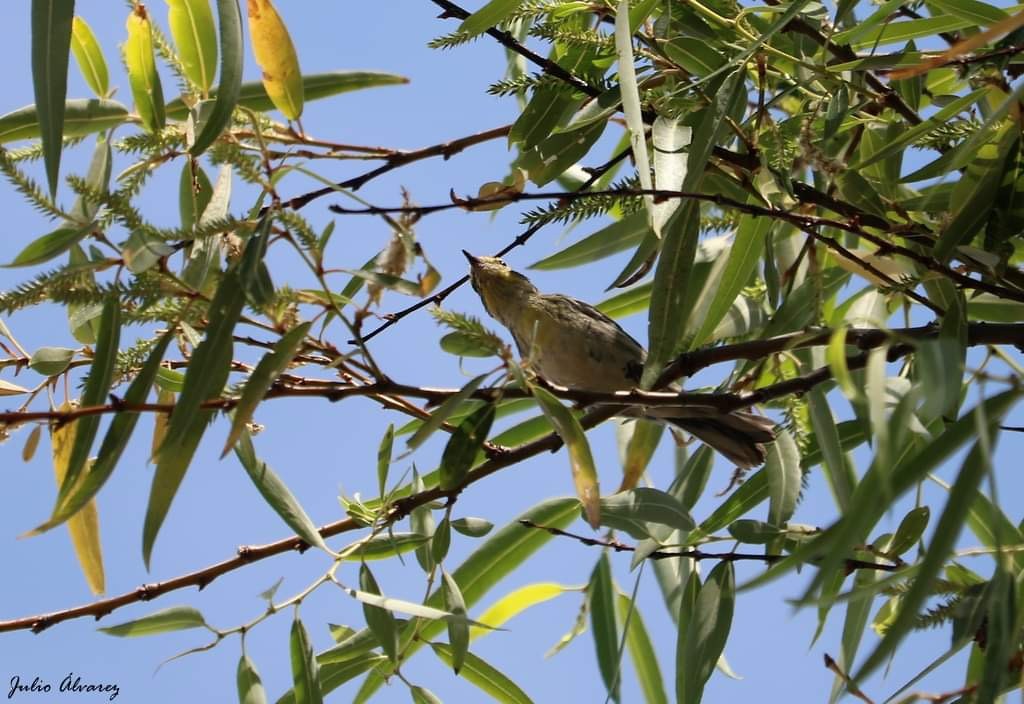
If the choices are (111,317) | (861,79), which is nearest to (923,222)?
(861,79)

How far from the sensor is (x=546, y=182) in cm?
236

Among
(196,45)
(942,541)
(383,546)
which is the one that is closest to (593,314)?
(383,546)

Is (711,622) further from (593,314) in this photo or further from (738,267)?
(593,314)

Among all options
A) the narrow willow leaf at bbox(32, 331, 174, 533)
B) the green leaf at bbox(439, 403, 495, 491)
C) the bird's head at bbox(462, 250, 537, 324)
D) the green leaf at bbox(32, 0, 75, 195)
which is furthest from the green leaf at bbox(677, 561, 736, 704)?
the bird's head at bbox(462, 250, 537, 324)

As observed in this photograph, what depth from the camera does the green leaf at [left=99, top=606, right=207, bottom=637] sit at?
2.10 meters

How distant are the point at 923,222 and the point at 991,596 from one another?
40.9 inches

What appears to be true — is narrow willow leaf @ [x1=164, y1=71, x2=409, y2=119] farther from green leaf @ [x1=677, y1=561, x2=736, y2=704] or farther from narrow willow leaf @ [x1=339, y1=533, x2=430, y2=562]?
green leaf @ [x1=677, y1=561, x2=736, y2=704]

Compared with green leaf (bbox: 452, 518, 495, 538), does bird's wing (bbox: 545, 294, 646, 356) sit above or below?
above

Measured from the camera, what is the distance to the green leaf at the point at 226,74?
1611mm

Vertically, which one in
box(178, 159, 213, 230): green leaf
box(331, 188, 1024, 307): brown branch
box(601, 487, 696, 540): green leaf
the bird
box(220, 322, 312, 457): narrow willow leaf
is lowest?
box(220, 322, 312, 457): narrow willow leaf

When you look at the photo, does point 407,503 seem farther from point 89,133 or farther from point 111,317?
point 89,133

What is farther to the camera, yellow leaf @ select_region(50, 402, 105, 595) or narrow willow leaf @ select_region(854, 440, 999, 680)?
yellow leaf @ select_region(50, 402, 105, 595)

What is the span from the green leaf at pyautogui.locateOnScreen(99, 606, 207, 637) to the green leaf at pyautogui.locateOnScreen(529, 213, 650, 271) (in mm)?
1236

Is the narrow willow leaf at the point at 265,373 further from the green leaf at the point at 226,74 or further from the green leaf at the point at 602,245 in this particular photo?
the green leaf at the point at 602,245
